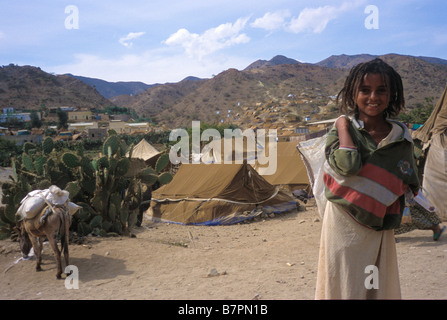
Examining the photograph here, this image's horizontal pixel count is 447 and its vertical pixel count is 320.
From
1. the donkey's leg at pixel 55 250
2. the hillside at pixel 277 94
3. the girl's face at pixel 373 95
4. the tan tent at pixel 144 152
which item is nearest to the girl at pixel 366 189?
the girl's face at pixel 373 95

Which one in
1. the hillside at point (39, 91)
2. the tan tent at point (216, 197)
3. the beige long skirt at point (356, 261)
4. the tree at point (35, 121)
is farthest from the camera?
the hillside at point (39, 91)

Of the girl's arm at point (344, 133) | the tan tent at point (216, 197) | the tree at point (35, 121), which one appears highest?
the tree at point (35, 121)

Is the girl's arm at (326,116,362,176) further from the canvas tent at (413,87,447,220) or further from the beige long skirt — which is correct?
the canvas tent at (413,87,447,220)

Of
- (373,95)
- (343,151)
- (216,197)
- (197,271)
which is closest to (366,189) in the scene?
(343,151)

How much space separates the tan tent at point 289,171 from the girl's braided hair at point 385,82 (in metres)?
11.4

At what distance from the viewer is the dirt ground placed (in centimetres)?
411

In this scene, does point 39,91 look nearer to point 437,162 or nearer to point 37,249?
point 37,249

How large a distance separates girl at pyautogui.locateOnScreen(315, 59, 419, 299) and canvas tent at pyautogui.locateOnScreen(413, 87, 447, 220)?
5.66 meters

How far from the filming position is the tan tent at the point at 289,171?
13.5 metres

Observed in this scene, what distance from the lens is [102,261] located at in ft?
18.4

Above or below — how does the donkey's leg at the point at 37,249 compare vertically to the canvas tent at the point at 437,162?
below

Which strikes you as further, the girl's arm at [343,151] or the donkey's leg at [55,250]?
the donkey's leg at [55,250]

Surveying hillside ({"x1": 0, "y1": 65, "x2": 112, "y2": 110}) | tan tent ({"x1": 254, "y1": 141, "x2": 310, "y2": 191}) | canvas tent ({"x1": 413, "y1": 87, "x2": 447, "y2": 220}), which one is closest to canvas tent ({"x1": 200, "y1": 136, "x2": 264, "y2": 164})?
tan tent ({"x1": 254, "y1": 141, "x2": 310, "y2": 191})

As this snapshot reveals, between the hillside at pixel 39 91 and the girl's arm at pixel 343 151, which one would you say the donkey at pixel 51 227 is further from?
the hillside at pixel 39 91
